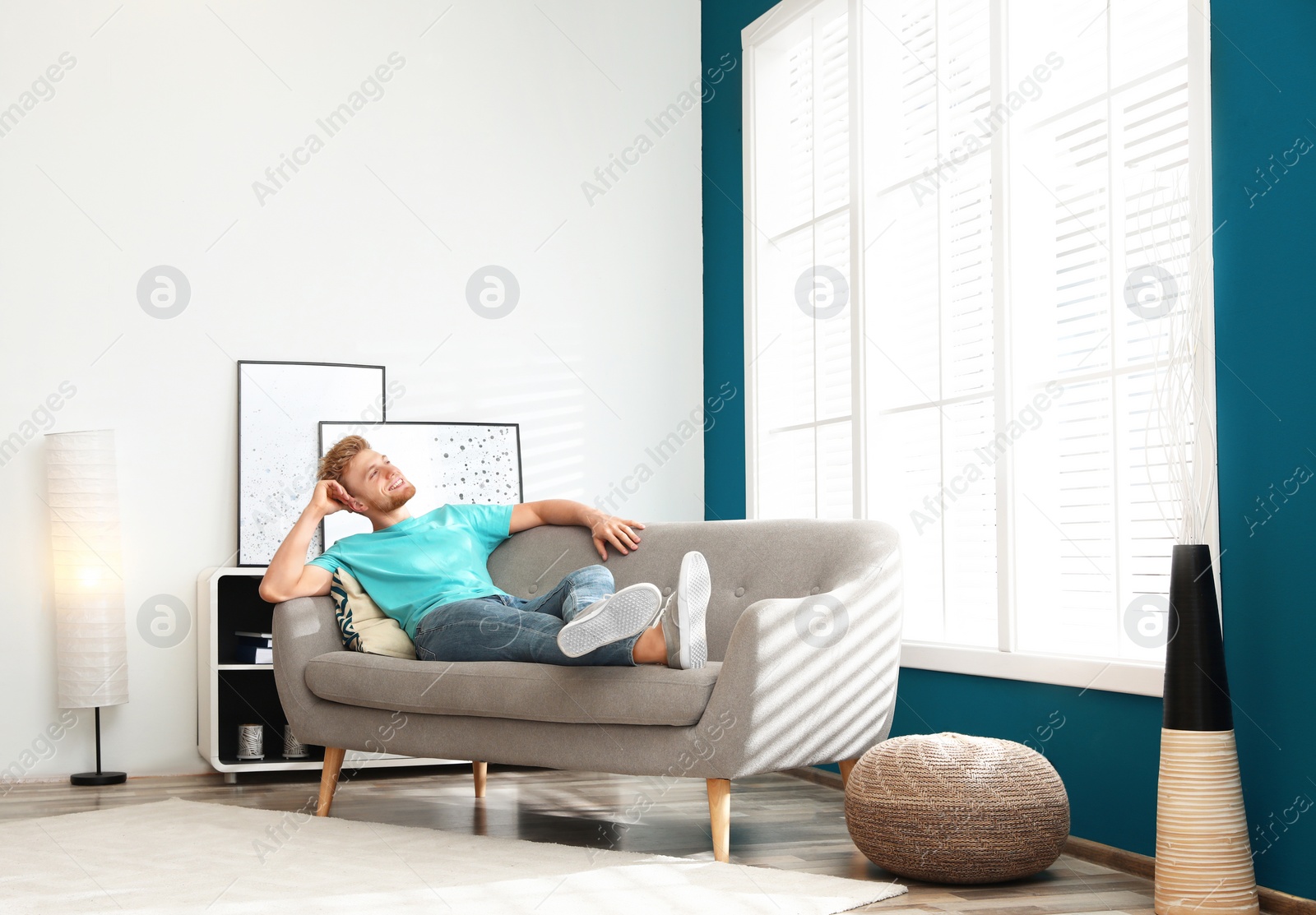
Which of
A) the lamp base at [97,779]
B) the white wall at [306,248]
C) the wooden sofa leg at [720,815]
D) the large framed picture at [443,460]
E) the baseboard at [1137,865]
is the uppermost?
the white wall at [306,248]

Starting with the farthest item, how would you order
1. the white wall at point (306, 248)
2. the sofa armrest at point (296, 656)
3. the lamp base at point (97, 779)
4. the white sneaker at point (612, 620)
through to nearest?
the white wall at point (306, 248)
the lamp base at point (97, 779)
the sofa armrest at point (296, 656)
the white sneaker at point (612, 620)

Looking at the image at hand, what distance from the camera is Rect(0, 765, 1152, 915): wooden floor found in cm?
243

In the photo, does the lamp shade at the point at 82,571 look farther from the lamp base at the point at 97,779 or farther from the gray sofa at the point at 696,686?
the gray sofa at the point at 696,686

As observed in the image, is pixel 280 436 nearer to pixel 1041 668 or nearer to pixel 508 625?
pixel 508 625

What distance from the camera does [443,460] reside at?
4.45 m

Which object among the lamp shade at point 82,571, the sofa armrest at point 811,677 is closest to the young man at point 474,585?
the sofa armrest at point 811,677

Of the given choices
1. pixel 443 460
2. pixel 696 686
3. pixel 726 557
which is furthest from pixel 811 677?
pixel 443 460

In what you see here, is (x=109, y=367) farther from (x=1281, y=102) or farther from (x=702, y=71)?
(x=1281, y=102)

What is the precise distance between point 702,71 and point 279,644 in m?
3.04

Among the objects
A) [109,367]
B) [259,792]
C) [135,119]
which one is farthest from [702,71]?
[259,792]

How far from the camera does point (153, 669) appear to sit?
411 cm

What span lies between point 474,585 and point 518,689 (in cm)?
62

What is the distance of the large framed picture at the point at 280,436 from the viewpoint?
4.20 meters

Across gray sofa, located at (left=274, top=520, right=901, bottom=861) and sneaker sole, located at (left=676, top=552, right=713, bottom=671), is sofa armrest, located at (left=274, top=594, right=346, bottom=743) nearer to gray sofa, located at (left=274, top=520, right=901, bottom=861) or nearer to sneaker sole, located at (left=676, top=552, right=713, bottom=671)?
gray sofa, located at (left=274, top=520, right=901, bottom=861)
